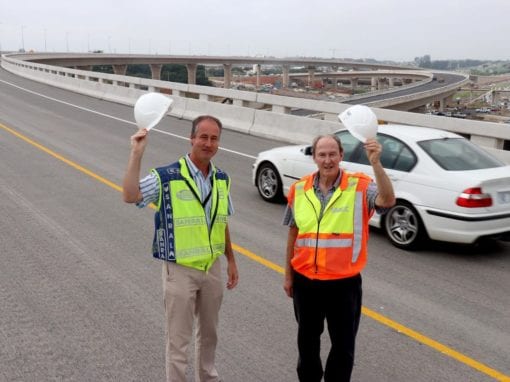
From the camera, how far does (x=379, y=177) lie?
317 centimetres

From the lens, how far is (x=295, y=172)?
28.2 feet

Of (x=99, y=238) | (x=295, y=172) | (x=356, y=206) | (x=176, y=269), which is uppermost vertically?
(x=356, y=206)

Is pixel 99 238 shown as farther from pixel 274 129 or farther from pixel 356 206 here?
pixel 274 129

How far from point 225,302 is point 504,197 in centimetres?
360

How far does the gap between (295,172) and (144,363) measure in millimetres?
4896

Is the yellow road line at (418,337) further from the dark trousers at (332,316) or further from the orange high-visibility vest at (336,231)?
the orange high-visibility vest at (336,231)

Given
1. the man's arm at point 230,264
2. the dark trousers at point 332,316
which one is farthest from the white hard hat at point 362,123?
the man's arm at point 230,264

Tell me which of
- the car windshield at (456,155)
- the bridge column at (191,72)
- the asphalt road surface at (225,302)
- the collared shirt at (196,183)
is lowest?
the bridge column at (191,72)

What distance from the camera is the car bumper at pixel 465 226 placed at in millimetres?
6535

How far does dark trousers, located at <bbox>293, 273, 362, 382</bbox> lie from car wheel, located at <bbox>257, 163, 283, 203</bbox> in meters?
5.58

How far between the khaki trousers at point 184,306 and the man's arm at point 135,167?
47 centimetres

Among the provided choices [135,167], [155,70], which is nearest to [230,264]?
[135,167]

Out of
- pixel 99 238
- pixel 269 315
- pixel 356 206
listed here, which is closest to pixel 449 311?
pixel 269 315

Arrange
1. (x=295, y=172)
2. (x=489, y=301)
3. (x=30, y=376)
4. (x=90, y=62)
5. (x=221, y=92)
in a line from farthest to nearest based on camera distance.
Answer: (x=90, y=62), (x=221, y=92), (x=295, y=172), (x=489, y=301), (x=30, y=376)
